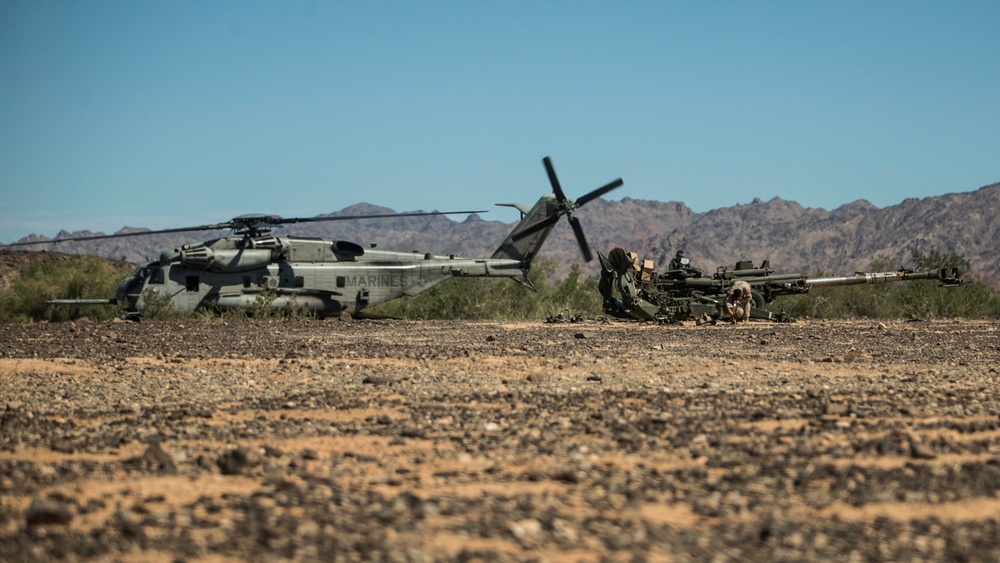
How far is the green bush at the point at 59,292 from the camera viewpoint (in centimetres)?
3109

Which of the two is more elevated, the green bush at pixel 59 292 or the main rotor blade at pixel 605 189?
the main rotor blade at pixel 605 189

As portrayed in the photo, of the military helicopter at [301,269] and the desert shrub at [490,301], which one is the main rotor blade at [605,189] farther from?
the desert shrub at [490,301]

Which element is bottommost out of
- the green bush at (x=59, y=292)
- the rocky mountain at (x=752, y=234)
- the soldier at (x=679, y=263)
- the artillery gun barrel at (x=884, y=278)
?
the green bush at (x=59, y=292)

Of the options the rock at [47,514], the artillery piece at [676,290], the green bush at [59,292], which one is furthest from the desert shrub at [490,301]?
the rock at [47,514]

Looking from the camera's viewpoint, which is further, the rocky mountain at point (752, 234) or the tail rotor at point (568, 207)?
the rocky mountain at point (752, 234)

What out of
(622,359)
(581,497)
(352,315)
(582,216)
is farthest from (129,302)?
(582,216)

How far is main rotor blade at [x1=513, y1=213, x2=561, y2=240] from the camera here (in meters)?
31.9

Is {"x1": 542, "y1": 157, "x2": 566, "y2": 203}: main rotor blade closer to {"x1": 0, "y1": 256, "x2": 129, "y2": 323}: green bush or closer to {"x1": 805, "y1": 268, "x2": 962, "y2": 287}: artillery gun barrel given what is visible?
{"x1": 805, "y1": 268, "x2": 962, "y2": 287}: artillery gun barrel

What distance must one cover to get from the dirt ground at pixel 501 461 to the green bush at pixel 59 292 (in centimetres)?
1820

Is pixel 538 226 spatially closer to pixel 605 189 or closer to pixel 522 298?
pixel 605 189

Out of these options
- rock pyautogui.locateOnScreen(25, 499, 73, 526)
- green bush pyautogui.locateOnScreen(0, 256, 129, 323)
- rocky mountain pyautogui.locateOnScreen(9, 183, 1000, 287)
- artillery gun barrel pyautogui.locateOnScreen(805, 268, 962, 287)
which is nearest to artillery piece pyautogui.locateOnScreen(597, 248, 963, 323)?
artillery gun barrel pyautogui.locateOnScreen(805, 268, 962, 287)

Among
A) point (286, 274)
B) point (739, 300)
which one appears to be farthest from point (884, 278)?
point (286, 274)

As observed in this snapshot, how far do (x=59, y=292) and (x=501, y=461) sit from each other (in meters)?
29.8

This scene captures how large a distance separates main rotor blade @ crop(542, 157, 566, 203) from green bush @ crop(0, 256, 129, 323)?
12.8 metres
